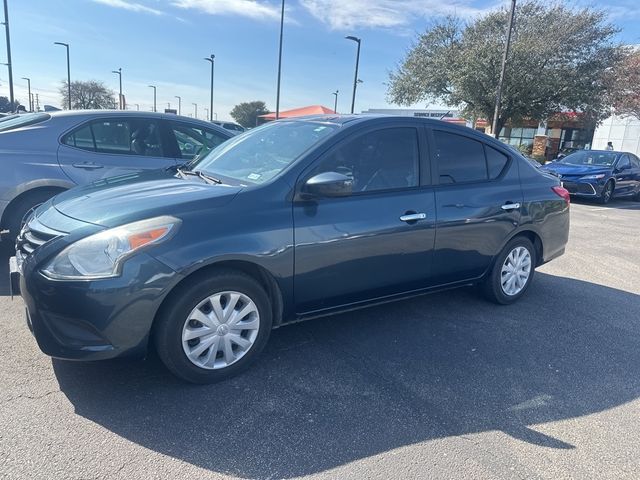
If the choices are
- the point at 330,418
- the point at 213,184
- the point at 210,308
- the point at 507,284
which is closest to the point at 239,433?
the point at 330,418

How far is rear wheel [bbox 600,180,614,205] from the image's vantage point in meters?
13.1

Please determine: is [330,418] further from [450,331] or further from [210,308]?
[450,331]

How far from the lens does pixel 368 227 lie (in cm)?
343

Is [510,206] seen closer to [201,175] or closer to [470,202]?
[470,202]

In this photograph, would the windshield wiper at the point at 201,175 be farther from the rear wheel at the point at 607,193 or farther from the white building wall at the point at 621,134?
the white building wall at the point at 621,134

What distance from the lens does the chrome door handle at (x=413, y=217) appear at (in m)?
3.64

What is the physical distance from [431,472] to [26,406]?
7.36ft

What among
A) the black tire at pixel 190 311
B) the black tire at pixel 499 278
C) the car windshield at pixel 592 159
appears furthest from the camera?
the car windshield at pixel 592 159

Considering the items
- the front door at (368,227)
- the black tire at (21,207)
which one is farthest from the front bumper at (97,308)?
the black tire at (21,207)

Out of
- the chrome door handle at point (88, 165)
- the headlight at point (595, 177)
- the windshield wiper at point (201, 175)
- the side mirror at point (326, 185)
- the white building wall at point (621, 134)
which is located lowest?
the headlight at point (595, 177)

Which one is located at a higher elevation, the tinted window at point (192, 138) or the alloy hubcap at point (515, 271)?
the tinted window at point (192, 138)

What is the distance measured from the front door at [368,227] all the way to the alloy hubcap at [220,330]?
380 mm

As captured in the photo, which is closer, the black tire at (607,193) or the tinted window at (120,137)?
the tinted window at (120,137)

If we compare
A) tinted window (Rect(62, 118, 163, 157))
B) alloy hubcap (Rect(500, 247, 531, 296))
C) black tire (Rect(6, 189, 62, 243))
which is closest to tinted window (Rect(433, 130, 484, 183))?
alloy hubcap (Rect(500, 247, 531, 296))
